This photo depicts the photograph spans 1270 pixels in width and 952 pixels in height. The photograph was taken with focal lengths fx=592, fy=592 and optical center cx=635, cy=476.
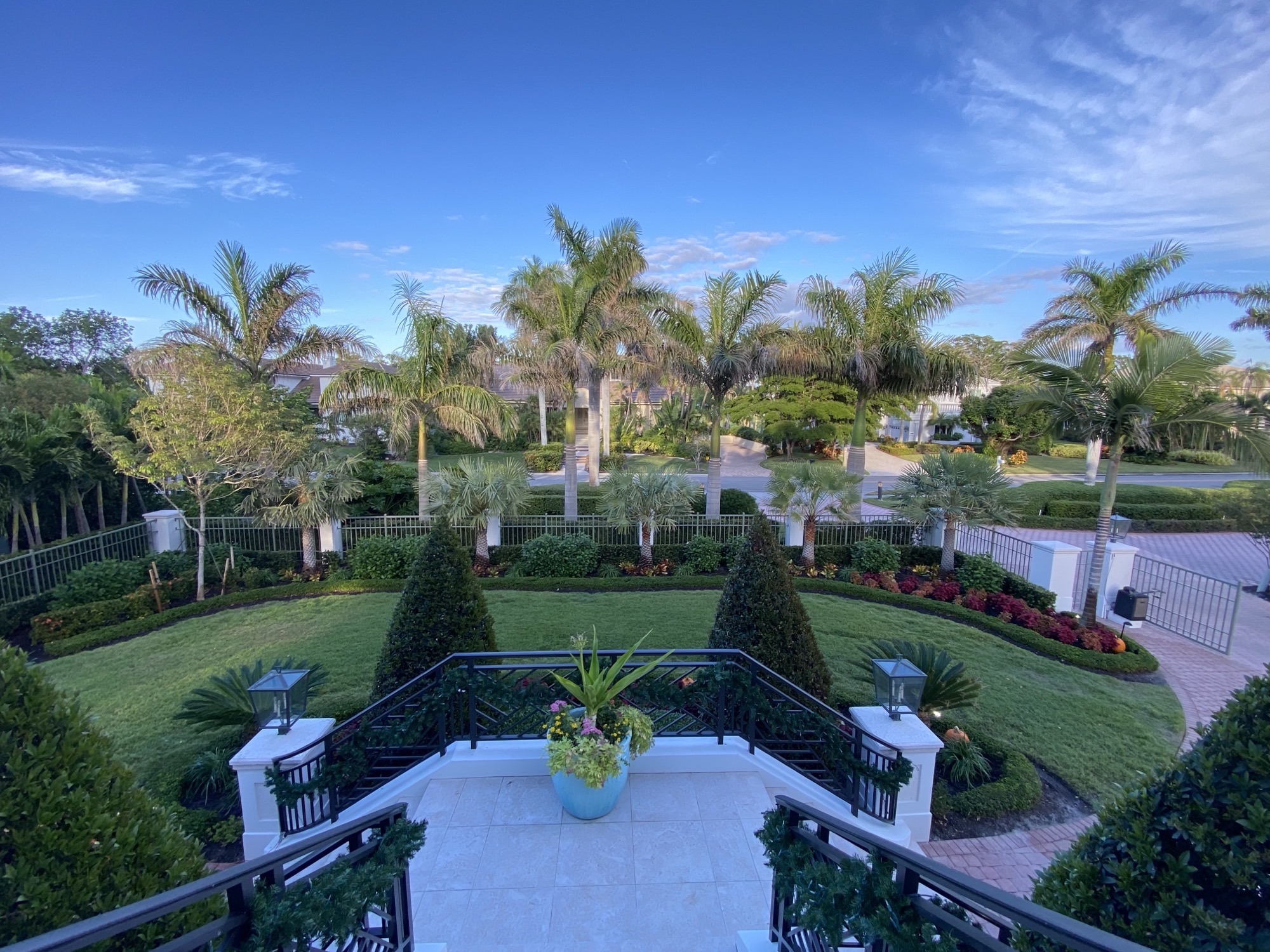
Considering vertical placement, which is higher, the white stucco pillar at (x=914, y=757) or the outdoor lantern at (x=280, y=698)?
the outdoor lantern at (x=280, y=698)

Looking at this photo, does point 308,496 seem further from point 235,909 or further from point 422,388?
point 235,909

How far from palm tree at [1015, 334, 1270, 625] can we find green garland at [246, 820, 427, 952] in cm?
1086

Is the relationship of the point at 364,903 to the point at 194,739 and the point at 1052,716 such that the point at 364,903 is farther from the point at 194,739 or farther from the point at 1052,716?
the point at 1052,716

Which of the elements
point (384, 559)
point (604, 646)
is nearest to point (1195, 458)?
point (604, 646)

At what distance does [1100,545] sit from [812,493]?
5062 mm

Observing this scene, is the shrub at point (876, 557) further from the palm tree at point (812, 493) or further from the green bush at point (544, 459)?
the green bush at point (544, 459)

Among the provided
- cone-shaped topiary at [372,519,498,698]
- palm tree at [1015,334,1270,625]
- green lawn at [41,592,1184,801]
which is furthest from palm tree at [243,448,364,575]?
palm tree at [1015,334,1270,625]

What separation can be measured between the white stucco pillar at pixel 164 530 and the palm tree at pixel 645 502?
9.28 metres

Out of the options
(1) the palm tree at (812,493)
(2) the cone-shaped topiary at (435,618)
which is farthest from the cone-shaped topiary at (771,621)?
(1) the palm tree at (812,493)

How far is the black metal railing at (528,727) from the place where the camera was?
4852mm

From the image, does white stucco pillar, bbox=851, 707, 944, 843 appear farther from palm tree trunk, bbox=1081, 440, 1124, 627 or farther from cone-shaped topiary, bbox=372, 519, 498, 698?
palm tree trunk, bbox=1081, 440, 1124, 627

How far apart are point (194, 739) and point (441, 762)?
139 inches

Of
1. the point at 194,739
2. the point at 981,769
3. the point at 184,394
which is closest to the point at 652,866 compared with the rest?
the point at 981,769

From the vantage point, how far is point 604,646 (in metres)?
9.16
